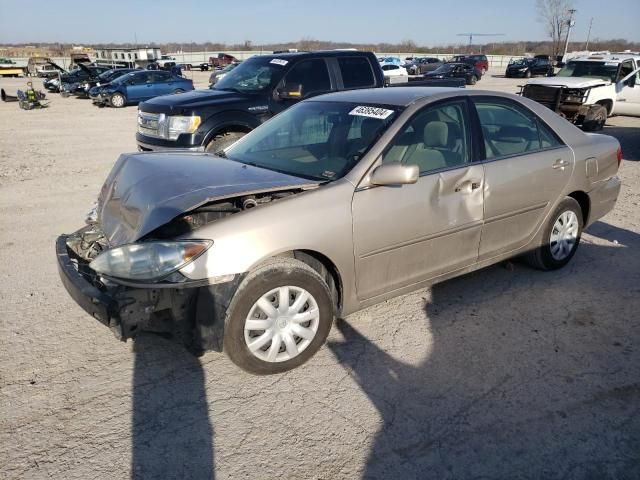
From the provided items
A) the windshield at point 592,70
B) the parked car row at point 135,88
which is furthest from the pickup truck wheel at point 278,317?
the parked car row at point 135,88

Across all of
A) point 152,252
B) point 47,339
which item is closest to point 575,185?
point 152,252

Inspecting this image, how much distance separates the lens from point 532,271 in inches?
184

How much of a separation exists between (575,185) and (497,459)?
2901 mm

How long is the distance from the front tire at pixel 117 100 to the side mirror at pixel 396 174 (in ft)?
67.4

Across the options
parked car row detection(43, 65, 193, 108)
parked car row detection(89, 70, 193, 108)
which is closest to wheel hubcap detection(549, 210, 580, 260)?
parked car row detection(43, 65, 193, 108)

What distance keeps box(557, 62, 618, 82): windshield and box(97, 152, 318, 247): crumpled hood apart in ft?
43.6

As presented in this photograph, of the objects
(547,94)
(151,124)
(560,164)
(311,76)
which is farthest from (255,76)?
(547,94)

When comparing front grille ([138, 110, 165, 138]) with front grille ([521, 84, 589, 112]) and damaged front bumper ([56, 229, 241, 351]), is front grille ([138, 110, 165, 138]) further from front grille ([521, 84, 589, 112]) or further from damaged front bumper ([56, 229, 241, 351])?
front grille ([521, 84, 589, 112])

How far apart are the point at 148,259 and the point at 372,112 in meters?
1.93

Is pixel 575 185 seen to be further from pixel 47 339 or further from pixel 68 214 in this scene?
pixel 68 214

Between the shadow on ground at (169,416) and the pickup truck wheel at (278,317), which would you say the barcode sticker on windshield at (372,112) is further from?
the shadow on ground at (169,416)

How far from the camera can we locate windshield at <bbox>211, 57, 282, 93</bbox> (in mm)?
7550

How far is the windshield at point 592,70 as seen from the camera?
13406 mm

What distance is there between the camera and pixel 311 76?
7.63 metres
